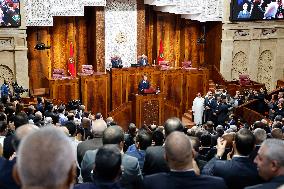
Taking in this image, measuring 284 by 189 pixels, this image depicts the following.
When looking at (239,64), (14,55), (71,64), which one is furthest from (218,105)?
(14,55)

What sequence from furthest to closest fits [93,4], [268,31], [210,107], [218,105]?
[268,31]
[93,4]
[210,107]
[218,105]

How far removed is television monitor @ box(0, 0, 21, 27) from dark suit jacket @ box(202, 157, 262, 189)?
1198cm

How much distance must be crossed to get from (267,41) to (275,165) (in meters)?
15.8

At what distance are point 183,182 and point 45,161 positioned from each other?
1.32 meters

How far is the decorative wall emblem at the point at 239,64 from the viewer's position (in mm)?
18016

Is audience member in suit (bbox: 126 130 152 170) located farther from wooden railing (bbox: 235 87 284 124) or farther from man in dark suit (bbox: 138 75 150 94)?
man in dark suit (bbox: 138 75 150 94)

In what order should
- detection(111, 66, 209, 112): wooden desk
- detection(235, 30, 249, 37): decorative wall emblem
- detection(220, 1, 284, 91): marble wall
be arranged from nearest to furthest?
detection(111, 66, 209, 112): wooden desk → detection(220, 1, 284, 91): marble wall → detection(235, 30, 249, 37): decorative wall emblem

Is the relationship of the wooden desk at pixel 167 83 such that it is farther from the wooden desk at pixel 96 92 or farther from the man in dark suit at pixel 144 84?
the man in dark suit at pixel 144 84

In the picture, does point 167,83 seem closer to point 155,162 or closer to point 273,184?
point 155,162

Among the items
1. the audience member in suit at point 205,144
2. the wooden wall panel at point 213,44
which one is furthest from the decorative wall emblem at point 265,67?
the audience member in suit at point 205,144

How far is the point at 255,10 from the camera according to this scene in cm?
1711

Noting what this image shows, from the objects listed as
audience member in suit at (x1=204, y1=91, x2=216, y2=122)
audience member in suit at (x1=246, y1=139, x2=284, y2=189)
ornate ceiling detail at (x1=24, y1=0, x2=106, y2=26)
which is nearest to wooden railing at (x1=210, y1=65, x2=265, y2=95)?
audience member in suit at (x1=204, y1=91, x2=216, y2=122)

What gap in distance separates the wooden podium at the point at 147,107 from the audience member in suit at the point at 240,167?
1061 cm

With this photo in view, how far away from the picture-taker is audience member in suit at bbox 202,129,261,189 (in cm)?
394
